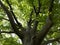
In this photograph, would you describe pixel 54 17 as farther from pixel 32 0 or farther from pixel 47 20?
pixel 32 0

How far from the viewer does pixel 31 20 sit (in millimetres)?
7309

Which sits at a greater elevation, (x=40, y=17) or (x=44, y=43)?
(x=40, y=17)

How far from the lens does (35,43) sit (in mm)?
6379

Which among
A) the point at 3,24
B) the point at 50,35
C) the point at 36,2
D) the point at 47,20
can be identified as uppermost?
the point at 36,2

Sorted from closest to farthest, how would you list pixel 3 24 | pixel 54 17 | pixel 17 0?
pixel 54 17 → pixel 17 0 → pixel 3 24

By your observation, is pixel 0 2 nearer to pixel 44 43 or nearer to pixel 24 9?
pixel 24 9

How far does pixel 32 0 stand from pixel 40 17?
61 centimetres

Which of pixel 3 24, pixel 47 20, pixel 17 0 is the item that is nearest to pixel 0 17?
pixel 3 24

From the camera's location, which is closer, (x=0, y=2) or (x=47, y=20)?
(x=47, y=20)

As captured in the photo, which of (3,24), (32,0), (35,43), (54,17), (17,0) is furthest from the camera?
(3,24)

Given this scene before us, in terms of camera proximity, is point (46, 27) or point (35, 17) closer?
point (46, 27)

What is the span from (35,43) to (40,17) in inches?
39.4

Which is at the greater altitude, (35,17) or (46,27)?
(35,17)

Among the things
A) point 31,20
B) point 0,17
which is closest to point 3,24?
point 0,17
